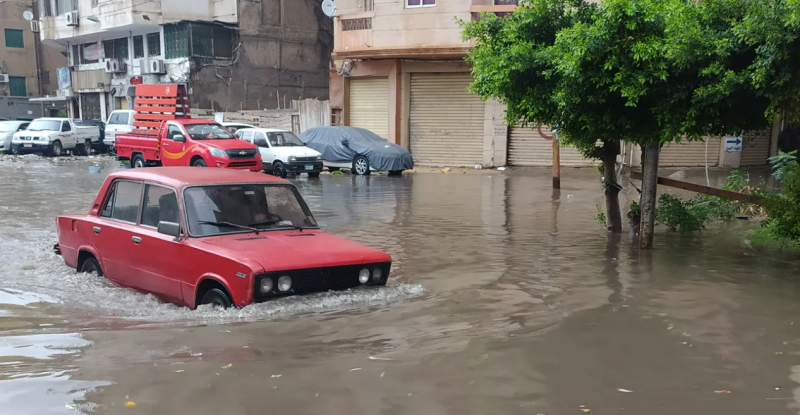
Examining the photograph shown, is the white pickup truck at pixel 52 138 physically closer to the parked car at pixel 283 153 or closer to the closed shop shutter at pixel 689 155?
the parked car at pixel 283 153

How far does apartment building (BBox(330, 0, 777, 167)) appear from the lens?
24031 mm

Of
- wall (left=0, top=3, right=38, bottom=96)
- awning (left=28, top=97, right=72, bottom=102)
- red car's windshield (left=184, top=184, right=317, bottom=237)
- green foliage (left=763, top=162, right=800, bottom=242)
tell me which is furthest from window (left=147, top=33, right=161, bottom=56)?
green foliage (left=763, top=162, right=800, bottom=242)

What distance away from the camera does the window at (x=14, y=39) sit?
150 feet

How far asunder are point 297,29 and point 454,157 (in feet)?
47.4

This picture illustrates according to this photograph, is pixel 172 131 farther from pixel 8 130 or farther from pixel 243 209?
pixel 8 130

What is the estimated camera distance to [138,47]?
36.2m

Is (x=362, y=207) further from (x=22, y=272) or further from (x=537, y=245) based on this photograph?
(x=22, y=272)

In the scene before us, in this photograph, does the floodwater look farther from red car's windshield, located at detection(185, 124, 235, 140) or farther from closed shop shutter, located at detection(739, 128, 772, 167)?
closed shop shutter, located at detection(739, 128, 772, 167)

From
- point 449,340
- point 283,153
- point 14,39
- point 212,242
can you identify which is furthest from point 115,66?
point 449,340

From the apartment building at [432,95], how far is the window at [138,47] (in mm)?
13879

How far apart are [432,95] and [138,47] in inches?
735

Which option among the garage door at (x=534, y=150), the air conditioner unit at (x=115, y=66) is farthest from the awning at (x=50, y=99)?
the garage door at (x=534, y=150)

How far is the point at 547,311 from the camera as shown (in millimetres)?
6445

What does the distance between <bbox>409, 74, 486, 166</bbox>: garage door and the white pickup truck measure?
50.5 ft
